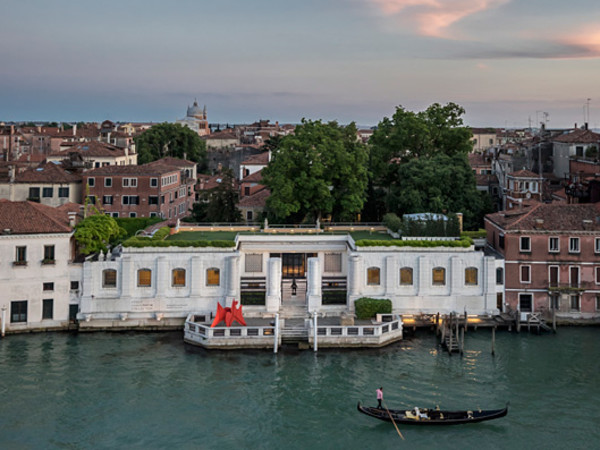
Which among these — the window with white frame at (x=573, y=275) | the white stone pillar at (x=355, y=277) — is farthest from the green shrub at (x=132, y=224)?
the window with white frame at (x=573, y=275)

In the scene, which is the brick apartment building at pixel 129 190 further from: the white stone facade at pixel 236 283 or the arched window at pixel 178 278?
the arched window at pixel 178 278

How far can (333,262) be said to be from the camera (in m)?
40.3

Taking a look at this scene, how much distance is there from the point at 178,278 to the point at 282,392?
11.0 meters

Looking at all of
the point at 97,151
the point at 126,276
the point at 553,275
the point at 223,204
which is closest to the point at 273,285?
the point at 126,276

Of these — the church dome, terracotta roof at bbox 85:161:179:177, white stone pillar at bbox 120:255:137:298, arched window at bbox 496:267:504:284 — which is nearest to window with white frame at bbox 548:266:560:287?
arched window at bbox 496:267:504:284

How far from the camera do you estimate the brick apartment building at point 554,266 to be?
36781mm

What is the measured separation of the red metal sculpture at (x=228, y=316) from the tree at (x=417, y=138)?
2233 cm

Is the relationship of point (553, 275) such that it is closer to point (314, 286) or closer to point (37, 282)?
point (314, 286)

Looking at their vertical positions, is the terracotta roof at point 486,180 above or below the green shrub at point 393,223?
above

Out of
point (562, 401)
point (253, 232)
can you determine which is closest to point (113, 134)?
point (253, 232)

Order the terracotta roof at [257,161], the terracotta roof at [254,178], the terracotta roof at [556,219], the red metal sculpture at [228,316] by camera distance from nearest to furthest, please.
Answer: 1. the red metal sculpture at [228,316]
2. the terracotta roof at [556,219]
3. the terracotta roof at [254,178]
4. the terracotta roof at [257,161]

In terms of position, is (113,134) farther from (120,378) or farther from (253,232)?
(120,378)

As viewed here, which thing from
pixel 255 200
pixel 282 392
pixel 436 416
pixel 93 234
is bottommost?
pixel 436 416

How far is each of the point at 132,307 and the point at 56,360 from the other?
223 inches
